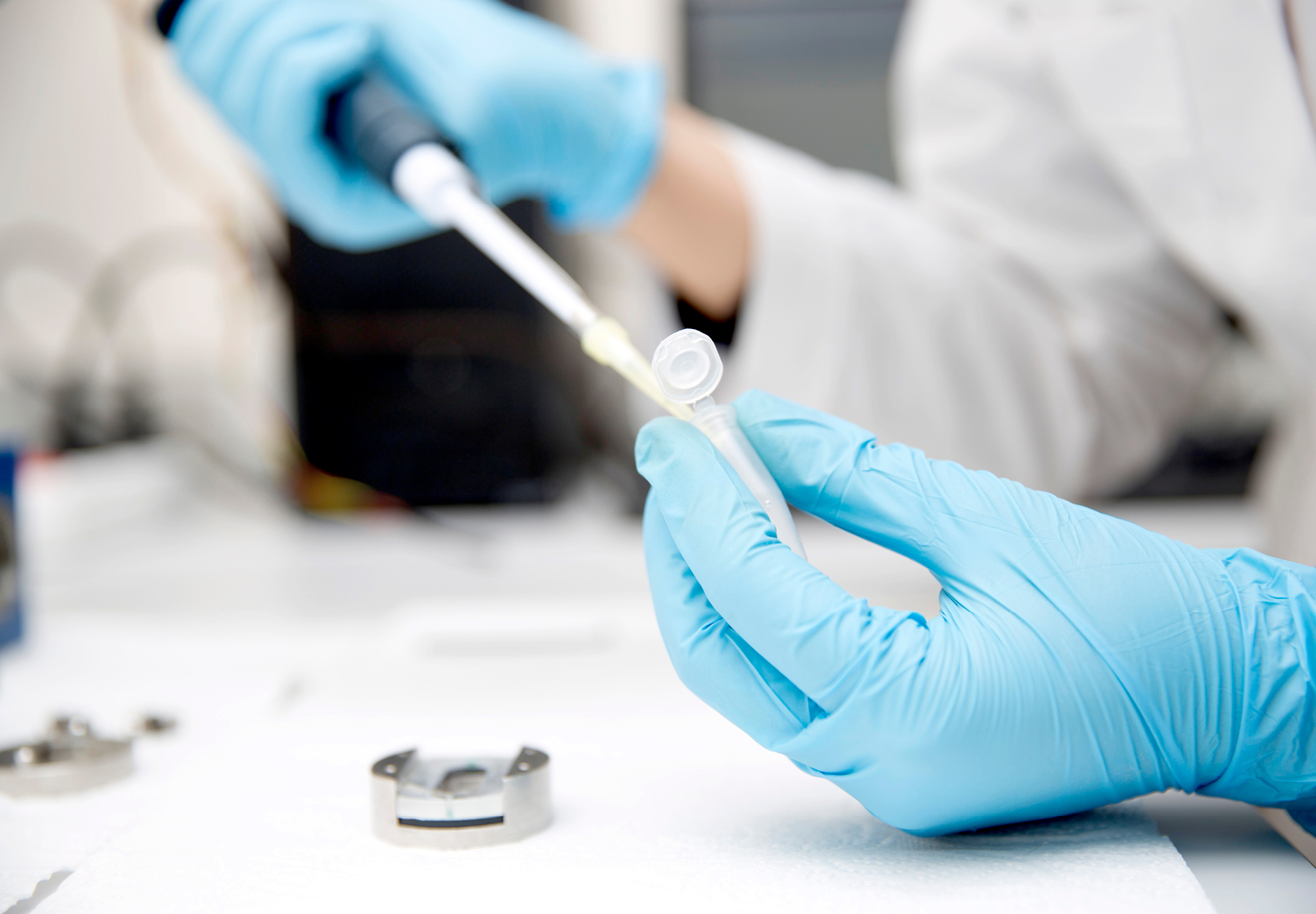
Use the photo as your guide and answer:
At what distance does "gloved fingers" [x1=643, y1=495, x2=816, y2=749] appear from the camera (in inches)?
13.1

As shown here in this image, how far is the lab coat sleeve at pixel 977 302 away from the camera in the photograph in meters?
0.81

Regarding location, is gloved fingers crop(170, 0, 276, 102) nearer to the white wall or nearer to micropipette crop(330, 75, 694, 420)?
micropipette crop(330, 75, 694, 420)

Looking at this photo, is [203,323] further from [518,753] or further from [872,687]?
[872,687]

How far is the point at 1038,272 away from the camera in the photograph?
85 cm

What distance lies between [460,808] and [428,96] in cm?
61

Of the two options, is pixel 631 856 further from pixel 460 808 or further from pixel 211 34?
pixel 211 34

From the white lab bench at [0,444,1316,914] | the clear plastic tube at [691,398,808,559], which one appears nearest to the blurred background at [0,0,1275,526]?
the white lab bench at [0,444,1316,914]

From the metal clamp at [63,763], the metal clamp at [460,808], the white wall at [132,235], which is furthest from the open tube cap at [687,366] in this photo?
the white wall at [132,235]

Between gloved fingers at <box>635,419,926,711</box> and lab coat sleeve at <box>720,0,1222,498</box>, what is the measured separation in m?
0.50

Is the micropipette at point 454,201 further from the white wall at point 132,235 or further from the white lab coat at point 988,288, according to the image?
the white wall at point 132,235

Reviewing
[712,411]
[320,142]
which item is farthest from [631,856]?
[320,142]

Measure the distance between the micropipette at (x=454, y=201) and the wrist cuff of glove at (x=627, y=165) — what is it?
212 mm

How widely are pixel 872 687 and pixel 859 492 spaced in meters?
0.08

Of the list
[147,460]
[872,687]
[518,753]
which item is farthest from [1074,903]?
[147,460]
